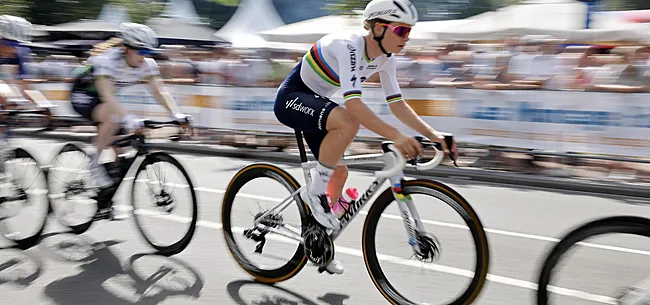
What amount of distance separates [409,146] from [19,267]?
304 centimetres

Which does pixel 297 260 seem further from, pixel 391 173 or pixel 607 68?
pixel 607 68

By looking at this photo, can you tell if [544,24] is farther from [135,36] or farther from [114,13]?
[114,13]

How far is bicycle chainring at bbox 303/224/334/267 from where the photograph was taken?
407 centimetres

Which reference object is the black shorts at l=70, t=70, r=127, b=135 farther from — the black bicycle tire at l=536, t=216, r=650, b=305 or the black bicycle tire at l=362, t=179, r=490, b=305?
the black bicycle tire at l=536, t=216, r=650, b=305

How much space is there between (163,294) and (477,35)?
11347 millimetres

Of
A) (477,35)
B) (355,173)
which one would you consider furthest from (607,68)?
(477,35)

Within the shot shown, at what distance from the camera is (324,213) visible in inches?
160

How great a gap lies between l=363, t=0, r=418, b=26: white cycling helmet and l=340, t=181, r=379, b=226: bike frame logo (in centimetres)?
94

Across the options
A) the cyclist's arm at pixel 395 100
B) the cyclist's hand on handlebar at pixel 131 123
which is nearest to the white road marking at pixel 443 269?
the cyclist's hand on handlebar at pixel 131 123

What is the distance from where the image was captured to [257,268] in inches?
177

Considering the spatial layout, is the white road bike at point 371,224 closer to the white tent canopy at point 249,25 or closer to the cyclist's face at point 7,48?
the cyclist's face at point 7,48

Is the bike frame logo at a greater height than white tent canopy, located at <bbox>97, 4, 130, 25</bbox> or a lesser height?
greater

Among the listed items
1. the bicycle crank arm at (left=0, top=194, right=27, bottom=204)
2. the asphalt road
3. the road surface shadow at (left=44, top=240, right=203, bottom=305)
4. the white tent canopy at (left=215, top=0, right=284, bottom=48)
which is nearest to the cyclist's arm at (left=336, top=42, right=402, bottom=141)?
the asphalt road

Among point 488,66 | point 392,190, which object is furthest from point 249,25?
point 392,190
